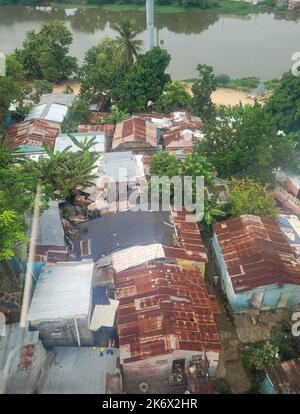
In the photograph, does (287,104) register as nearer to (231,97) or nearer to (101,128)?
(231,97)

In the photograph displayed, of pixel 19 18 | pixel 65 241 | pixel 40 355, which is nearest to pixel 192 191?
pixel 65 241

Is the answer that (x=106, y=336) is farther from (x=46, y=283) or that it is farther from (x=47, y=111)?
(x=47, y=111)

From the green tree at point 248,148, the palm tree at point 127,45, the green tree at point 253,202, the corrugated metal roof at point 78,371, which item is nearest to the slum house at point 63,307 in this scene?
Result: the corrugated metal roof at point 78,371

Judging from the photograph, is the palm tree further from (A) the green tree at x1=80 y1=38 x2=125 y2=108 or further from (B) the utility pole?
(B) the utility pole

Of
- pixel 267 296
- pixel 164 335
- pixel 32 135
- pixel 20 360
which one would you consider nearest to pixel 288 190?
pixel 267 296

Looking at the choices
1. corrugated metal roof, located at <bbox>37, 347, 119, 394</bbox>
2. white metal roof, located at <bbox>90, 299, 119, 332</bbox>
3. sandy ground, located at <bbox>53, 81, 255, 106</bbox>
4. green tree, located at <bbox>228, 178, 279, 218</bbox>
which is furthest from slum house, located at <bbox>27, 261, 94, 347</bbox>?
sandy ground, located at <bbox>53, 81, 255, 106</bbox>

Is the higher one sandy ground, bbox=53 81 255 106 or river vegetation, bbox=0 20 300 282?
sandy ground, bbox=53 81 255 106

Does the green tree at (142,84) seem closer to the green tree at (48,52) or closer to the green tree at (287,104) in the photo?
the green tree at (287,104)
